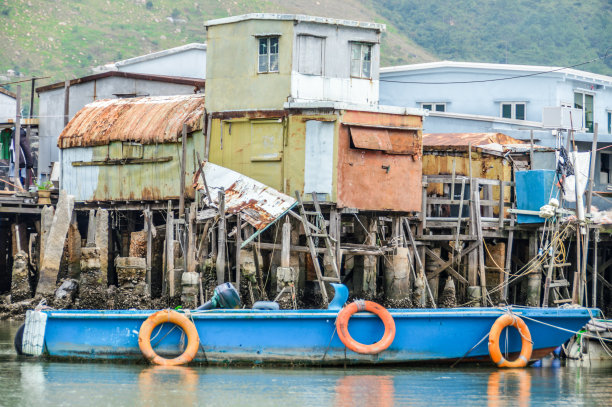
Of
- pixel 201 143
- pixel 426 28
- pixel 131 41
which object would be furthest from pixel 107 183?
pixel 426 28

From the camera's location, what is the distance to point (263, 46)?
1266 inches

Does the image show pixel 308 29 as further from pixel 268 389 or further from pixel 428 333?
pixel 268 389

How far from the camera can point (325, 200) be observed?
30.9 m

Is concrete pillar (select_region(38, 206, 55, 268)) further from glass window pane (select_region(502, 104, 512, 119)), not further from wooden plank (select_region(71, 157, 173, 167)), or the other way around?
glass window pane (select_region(502, 104, 512, 119))

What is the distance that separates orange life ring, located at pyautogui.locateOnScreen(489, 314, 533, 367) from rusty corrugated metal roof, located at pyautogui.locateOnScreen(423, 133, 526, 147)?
11470 mm

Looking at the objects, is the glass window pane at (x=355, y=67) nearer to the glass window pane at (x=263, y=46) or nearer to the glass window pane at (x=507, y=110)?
the glass window pane at (x=263, y=46)

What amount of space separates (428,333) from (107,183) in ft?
52.6

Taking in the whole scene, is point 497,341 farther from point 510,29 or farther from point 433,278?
point 510,29

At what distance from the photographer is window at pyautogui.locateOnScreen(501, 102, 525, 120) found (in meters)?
44.8

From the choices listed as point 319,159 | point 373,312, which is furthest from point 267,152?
point 373,312

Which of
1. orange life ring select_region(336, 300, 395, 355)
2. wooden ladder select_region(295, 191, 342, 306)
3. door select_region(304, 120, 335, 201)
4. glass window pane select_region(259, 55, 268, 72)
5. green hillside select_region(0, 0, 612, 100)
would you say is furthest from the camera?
green hillside select_region(0, 0, 612, 100)

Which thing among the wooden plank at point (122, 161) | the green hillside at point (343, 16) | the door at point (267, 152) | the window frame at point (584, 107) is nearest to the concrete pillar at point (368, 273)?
the door at point (267, 152)

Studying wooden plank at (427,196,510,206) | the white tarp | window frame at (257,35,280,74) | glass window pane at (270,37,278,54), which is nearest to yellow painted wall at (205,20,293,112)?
window frame at (257,35,280,74)

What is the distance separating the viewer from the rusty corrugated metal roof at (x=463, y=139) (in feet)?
117
